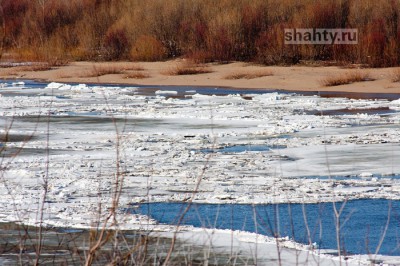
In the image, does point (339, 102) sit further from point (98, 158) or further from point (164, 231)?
point (164, 231)

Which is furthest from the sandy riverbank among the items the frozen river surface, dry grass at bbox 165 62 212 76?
the frozen river surface

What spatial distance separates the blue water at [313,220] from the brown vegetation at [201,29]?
58.3 feet

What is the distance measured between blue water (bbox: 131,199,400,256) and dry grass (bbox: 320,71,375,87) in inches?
568

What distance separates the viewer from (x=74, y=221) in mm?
7191

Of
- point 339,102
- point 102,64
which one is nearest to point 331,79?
point 339,102

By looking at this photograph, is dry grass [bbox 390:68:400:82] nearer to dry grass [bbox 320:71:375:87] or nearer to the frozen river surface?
dry grass [bbox 320:71:375:87]

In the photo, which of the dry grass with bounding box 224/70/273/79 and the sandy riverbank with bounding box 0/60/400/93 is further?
the dry grass with bounding box 224/70/273/79

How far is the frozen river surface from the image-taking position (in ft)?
26.8

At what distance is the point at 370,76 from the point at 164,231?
56.0ft

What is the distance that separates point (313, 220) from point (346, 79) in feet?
50.2

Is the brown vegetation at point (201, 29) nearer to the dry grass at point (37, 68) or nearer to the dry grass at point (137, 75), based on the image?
the dry grass at point (37, 68)

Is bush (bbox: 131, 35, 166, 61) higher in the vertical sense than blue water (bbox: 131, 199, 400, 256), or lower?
lower

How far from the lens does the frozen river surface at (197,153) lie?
26.8ft

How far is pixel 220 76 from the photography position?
25.8 metres
